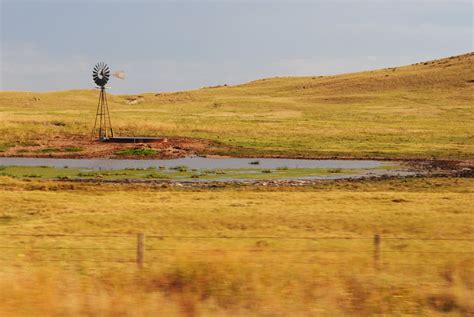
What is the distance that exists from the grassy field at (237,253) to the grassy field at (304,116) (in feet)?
83.6

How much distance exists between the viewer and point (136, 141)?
60.3 meters

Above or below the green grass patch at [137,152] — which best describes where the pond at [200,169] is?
below

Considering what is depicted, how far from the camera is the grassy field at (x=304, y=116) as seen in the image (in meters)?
61.3

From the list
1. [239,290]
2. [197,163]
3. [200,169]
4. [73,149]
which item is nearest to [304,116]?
[73,149]

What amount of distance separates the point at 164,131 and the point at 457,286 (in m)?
59.5

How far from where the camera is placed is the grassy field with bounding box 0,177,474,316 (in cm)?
1188

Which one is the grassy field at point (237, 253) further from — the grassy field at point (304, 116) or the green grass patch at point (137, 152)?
the grassy field at point (304, 116)

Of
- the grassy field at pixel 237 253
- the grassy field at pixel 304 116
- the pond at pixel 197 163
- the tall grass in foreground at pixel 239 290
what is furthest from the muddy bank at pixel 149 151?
the tall grass in foreground at pixel 239 290

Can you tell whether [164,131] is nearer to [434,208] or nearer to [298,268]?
[434,208]

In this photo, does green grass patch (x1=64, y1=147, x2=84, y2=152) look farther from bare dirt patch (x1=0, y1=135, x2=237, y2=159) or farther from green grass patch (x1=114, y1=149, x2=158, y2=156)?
green grass patch (x1=114, y1=149, x2=158, y2=156)

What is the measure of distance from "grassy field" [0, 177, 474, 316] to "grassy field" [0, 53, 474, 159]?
2549 centimetres

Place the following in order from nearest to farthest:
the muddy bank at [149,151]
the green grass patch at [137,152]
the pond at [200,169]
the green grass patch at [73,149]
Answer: the pond at [200,169] → the muddy bank at [149,151] → the green grass patch at [137,152] → the green grass patch at [73,149]

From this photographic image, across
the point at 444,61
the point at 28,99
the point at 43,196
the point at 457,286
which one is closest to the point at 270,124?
the point at 43,196

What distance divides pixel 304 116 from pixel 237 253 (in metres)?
78.4
